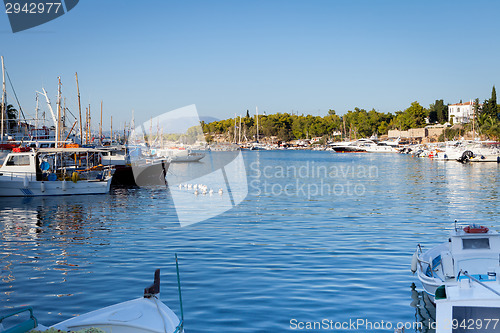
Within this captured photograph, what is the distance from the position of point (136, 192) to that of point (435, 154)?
81.3m

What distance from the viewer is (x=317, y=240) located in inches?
1070

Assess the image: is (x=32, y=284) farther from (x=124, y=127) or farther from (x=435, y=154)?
(x=124, y=127)

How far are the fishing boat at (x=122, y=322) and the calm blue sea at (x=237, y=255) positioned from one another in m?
3.20

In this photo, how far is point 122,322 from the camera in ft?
35.1

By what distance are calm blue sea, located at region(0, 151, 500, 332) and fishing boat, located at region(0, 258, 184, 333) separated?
3203 millimetres

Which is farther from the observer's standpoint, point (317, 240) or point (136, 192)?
point (136, 192)

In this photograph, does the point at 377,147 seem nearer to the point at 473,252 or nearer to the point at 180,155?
the point at 180,155

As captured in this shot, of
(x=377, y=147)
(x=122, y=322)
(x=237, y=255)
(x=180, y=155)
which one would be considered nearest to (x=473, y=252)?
(x=237, y=255)

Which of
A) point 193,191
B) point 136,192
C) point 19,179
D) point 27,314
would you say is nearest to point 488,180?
point 193,191

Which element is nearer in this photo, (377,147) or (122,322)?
(122,322)

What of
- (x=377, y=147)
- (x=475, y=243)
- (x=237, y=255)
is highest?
(x=377, y=147)

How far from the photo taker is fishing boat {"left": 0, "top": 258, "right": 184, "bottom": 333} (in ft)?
33.7

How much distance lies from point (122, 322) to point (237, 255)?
43.1 feet

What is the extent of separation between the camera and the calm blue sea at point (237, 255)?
1614cm
